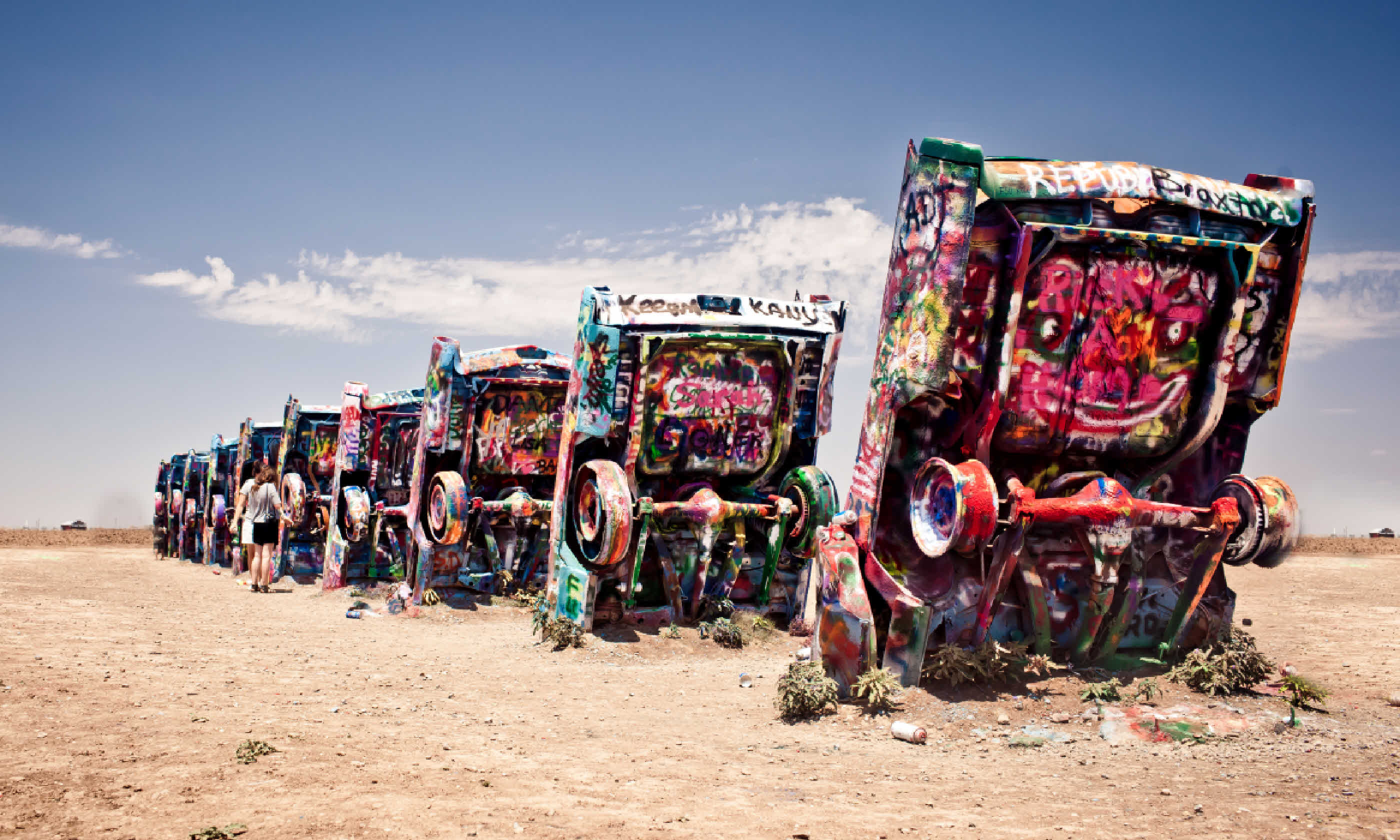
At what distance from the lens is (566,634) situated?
8609 mm

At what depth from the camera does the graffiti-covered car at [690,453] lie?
8.62 metres

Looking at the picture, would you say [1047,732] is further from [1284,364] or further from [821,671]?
[1284,364]

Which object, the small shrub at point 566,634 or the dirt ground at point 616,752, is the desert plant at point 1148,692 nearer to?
the dirt ground at point 616,752

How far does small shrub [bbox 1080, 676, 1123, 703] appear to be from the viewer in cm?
555

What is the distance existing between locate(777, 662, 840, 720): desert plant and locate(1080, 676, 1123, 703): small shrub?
1.42 metres

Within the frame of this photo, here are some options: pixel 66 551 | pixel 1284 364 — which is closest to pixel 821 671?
pixel 1284 364

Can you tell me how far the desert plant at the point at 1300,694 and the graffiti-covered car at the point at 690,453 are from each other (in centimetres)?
397

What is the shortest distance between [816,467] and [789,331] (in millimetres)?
1272

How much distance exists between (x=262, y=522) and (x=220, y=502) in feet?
28.5

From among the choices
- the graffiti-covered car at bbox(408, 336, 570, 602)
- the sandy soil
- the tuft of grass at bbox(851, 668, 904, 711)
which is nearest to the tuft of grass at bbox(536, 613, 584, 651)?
the graffiti-covered car at bbox(408, 336, 570, 602)

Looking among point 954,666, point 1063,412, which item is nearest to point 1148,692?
point 954,666

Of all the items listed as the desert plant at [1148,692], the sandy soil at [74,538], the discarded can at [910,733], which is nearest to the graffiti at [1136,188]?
the desert plant at [1148,692]

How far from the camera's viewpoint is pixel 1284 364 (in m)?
6.02

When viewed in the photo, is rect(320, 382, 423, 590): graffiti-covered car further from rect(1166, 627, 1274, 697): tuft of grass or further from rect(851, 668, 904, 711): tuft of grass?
rect(1166, 627, 1274, 697): tuft of grass
